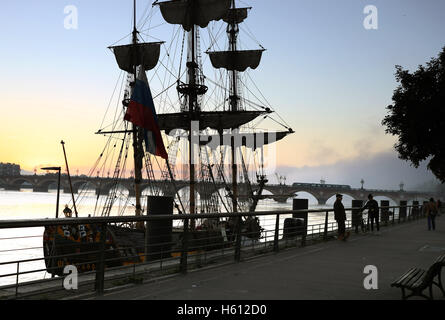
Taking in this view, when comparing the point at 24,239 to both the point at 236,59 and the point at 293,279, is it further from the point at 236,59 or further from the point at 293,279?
the point at 293,279

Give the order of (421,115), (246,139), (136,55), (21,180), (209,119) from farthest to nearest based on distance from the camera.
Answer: (21,180) → (246,139) → (136,55) → (209,119) → (421,115)

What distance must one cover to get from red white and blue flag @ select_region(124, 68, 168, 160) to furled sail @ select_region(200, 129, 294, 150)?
94.1 ft

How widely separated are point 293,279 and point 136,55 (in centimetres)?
3701

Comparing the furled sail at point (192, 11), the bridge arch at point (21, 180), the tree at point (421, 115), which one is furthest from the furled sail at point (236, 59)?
the bridge arch at point (21, 180)

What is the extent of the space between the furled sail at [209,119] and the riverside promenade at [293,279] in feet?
83.3

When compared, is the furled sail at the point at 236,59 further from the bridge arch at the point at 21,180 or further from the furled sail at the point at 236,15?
the bridge arch at the point at 21,180

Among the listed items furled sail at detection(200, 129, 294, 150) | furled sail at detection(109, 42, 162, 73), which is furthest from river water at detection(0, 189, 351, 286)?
furled sail at detection(109, 42, 162, 73)

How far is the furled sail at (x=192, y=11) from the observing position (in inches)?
1401

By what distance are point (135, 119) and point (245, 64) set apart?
127 feet

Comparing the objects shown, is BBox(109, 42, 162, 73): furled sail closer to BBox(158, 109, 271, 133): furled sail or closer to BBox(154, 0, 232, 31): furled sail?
BBox(154, 0, 232, 31): furled sail

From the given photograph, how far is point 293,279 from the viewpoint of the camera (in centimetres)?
781

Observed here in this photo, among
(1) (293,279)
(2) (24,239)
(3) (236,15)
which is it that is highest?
(3) (236,15)

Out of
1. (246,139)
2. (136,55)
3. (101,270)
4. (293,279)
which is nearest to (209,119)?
(246,139)

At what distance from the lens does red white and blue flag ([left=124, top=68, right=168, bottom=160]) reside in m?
13.4
